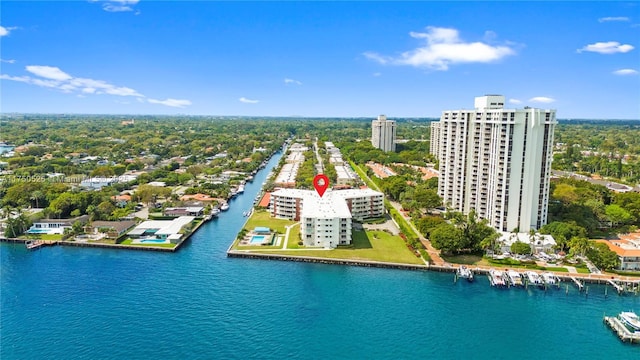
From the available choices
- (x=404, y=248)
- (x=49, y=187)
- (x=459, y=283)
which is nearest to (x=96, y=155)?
(x=49, y=187)

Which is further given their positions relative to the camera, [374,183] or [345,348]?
[374,183]

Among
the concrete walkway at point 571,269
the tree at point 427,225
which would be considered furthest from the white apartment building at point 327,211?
the concrete walkway at point 571,269

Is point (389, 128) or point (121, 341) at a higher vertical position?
point (389, 128)

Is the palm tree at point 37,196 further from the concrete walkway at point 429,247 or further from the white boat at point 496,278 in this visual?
the white boat at point 496,278

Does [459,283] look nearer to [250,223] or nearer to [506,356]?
[506,356]

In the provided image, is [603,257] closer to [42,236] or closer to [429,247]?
[429,247]

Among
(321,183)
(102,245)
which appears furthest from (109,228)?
(321,183)

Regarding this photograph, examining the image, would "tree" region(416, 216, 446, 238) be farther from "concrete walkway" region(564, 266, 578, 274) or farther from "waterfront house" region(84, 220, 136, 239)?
"waterfront house" region(84, 220, 136, 239)
